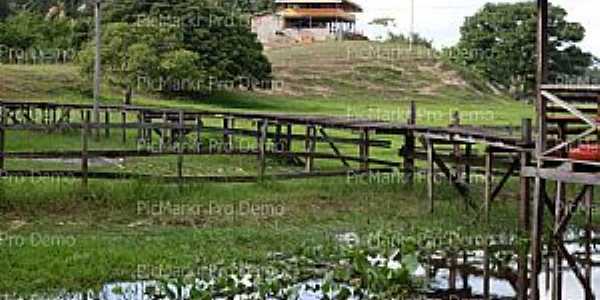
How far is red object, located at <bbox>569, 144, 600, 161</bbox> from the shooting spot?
1234 centimetres

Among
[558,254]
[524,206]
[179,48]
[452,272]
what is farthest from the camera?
[179,48]

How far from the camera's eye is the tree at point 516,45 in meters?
66.9

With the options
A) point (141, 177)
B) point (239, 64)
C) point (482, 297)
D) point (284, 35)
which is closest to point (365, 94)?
point (239, 64)

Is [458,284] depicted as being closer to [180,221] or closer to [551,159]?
[551,159]

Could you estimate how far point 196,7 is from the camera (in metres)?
50.0

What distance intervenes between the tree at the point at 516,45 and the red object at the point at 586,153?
5371cm

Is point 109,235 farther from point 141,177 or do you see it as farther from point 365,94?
point 365,94

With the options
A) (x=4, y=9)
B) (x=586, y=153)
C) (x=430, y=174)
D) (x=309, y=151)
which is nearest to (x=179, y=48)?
(x=309, y=151)

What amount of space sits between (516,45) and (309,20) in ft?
89.9

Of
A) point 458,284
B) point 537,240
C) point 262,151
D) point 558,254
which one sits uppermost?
point 262,151

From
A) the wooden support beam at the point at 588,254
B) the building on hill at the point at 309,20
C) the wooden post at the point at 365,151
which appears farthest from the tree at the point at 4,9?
the wooden support beam at the point at 588,254

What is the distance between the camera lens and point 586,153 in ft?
40.8

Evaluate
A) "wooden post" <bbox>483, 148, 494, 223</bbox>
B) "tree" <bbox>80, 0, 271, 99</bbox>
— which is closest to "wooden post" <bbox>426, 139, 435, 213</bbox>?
"wooden post" <bbox>483, 148, 494, 223</bbox>

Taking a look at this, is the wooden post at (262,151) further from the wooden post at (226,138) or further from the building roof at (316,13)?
the building roof at (316,13)
